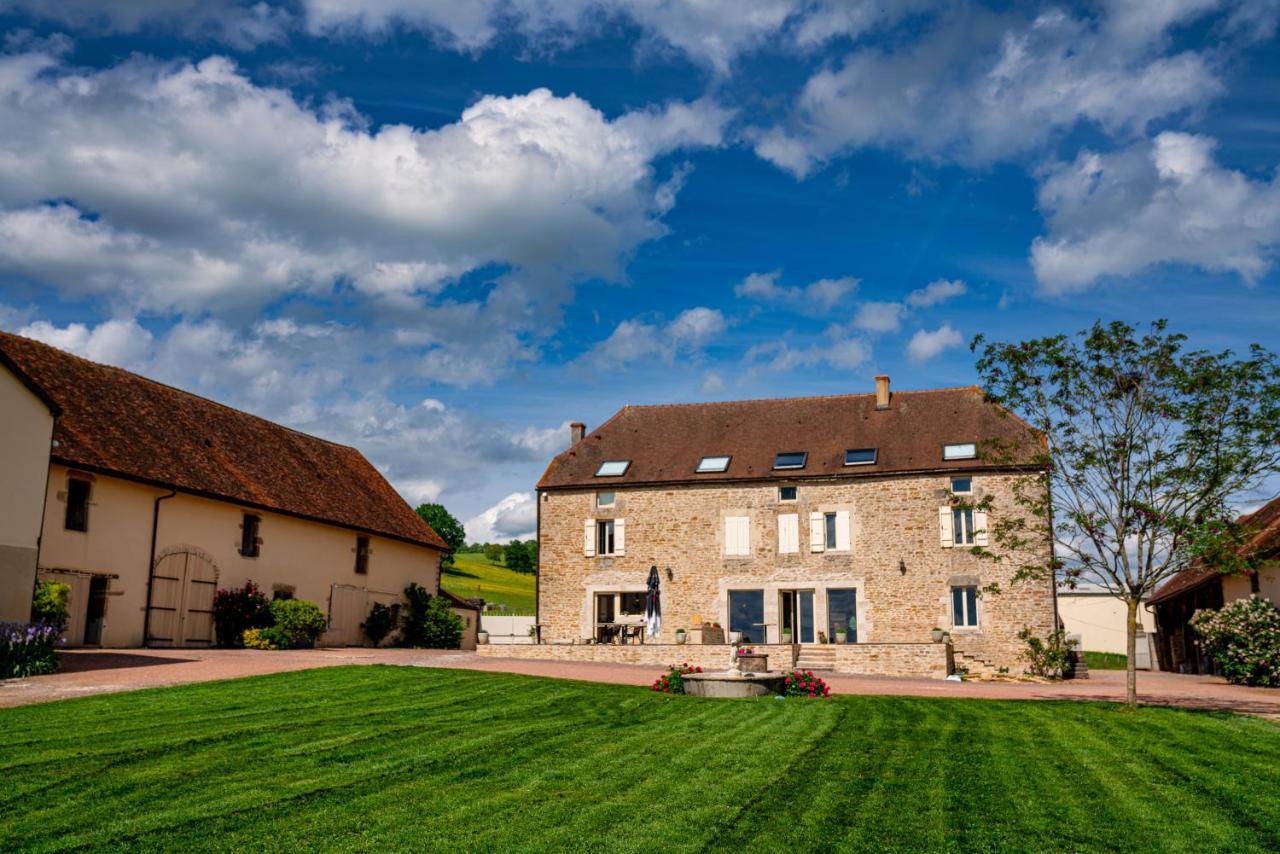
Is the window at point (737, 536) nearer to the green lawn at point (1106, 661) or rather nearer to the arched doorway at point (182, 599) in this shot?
the arched doorway at point (182, 599)

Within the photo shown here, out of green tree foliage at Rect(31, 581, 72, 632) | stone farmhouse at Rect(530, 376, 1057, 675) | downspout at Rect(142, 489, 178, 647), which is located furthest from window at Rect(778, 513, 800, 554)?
green tree foliage at Rect(31, 581, 72, 632)

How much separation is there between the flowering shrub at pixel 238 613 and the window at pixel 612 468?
10.7 meters

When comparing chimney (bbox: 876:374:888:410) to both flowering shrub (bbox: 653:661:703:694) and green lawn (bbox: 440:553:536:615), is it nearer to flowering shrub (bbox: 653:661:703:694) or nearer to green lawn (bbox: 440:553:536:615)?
flowering shrub (bbox: 653:661:703:694)

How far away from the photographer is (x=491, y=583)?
2886 inches

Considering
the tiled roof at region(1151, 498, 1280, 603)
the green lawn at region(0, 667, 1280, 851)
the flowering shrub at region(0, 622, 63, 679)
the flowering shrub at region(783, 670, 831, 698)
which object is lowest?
the green lawn at region(0, 667, 1280, 851)

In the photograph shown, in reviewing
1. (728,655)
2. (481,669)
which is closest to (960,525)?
(728,655)

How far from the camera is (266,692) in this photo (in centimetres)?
1368

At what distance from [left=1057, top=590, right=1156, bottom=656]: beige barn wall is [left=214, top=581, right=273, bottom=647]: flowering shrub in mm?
33399

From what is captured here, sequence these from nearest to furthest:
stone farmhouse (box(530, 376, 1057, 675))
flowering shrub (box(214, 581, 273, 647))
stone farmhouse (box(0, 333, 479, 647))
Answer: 1. stone farmhouse (box(0, 333, 479, 647))
2. flowering shrub (box(214, 581, 273, 647))
3. stone farmhouse (box(530, 376, 1057, 675))

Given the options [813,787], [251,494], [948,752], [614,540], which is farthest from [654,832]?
[614,540]

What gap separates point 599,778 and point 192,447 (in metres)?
20.5

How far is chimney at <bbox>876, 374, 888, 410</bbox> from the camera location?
3216 cm

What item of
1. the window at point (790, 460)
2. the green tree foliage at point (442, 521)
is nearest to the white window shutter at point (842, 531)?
the window at point (790, 460)

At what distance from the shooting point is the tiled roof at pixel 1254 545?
15920 millimetres
